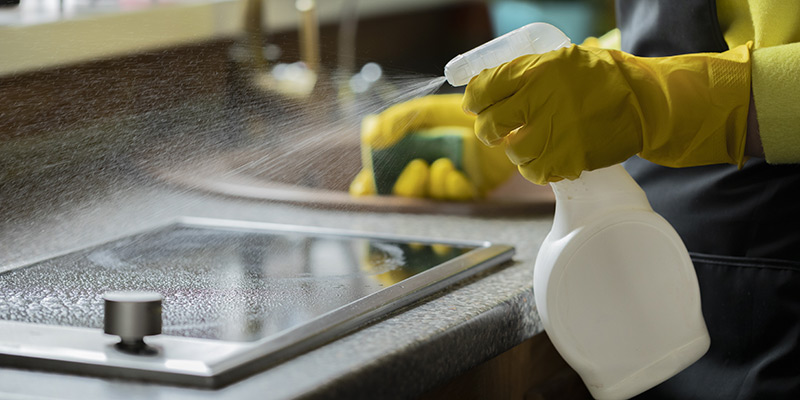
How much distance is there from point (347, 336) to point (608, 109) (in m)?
0.26

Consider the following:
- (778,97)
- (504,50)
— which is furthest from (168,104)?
(778,97)

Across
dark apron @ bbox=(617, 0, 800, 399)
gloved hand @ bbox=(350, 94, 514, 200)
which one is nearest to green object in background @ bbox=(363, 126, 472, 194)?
gloved hand @ bbox=(350, 94, 514, 200)

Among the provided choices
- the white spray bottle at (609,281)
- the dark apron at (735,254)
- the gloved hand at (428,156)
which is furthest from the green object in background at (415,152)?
the white spray bottle at (609,281)

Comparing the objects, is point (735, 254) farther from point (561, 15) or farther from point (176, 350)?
point (561, 15)

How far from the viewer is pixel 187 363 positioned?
18.4 inches

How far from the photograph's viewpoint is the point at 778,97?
66cm

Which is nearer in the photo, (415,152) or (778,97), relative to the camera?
(778,97)

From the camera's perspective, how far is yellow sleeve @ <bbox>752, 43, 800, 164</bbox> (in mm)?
656

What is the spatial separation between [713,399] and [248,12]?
3.70ft

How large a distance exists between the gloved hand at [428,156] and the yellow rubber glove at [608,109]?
1.35 ft

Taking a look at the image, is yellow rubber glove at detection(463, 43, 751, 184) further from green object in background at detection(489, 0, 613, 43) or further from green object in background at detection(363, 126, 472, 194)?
green object in background at detection(489, 0, 613, 43)

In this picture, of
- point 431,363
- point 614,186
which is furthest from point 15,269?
point 614,186

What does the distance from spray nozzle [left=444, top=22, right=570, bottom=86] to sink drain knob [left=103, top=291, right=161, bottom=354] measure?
0.28 m

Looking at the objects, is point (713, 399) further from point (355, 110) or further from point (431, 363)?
point (355, 110)
